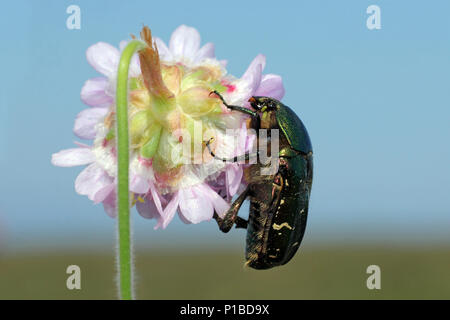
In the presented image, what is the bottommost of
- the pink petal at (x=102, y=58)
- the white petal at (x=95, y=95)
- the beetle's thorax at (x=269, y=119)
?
the beetle's thorax at (x=269, y=119)

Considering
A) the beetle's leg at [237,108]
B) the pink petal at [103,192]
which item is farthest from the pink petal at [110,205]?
the beetle's leg at [237,108]

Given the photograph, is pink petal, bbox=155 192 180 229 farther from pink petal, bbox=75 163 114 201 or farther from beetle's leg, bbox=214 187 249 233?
pink petal, bbox=75 163 114 201

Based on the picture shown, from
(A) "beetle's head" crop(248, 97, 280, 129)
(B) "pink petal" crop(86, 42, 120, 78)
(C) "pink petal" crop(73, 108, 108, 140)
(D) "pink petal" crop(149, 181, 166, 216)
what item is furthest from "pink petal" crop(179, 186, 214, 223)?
(B) "pink petal" crop(86, 42, 120, 78)

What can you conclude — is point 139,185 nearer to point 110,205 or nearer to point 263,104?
point 110,205

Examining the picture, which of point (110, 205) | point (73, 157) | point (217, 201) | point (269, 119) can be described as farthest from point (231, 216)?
point (73, 157)

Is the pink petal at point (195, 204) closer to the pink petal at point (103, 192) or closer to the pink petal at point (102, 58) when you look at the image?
the pink petal at point (103, 192)
